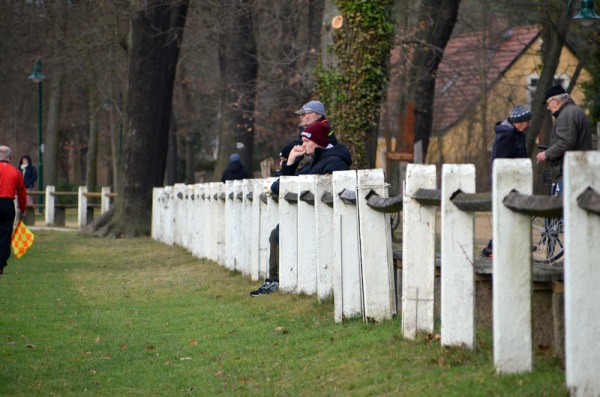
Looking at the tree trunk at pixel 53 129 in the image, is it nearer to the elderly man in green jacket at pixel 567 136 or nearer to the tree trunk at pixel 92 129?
the tree trunk at pixel 92 129

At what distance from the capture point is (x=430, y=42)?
30078 millimetres

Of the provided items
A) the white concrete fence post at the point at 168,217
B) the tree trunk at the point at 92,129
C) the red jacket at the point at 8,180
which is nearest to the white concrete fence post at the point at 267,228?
the red jacket at the point at 8,180

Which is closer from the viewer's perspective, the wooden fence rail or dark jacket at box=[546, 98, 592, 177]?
dark jacket at box=[546, 98, 592, 177]

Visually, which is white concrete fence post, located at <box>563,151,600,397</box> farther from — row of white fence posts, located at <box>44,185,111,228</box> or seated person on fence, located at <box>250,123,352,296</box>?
row of white fence posts, located at <box>44,185,111,228</box>

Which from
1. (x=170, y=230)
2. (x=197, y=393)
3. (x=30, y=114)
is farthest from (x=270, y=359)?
(x=30, y=114)

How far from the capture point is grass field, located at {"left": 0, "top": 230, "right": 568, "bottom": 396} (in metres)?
7.30

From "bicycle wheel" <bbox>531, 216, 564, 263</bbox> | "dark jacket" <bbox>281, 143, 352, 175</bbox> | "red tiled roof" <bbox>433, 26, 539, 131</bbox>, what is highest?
"red tiled roof" <bbox>433, 26, 539, 131</bbox>

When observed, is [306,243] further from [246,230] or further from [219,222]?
[219,222]

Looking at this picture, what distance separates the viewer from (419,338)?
27.3 ft

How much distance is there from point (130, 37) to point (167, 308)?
752 inches

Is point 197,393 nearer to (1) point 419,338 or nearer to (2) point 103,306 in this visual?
(1) point 419,338

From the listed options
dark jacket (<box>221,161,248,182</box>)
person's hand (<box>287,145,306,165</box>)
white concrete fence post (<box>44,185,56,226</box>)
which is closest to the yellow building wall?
white concrete fence post (<box>44,185,56,226</box>)

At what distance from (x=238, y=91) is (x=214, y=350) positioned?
26442mm

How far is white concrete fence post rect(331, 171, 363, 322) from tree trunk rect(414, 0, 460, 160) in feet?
56.5
